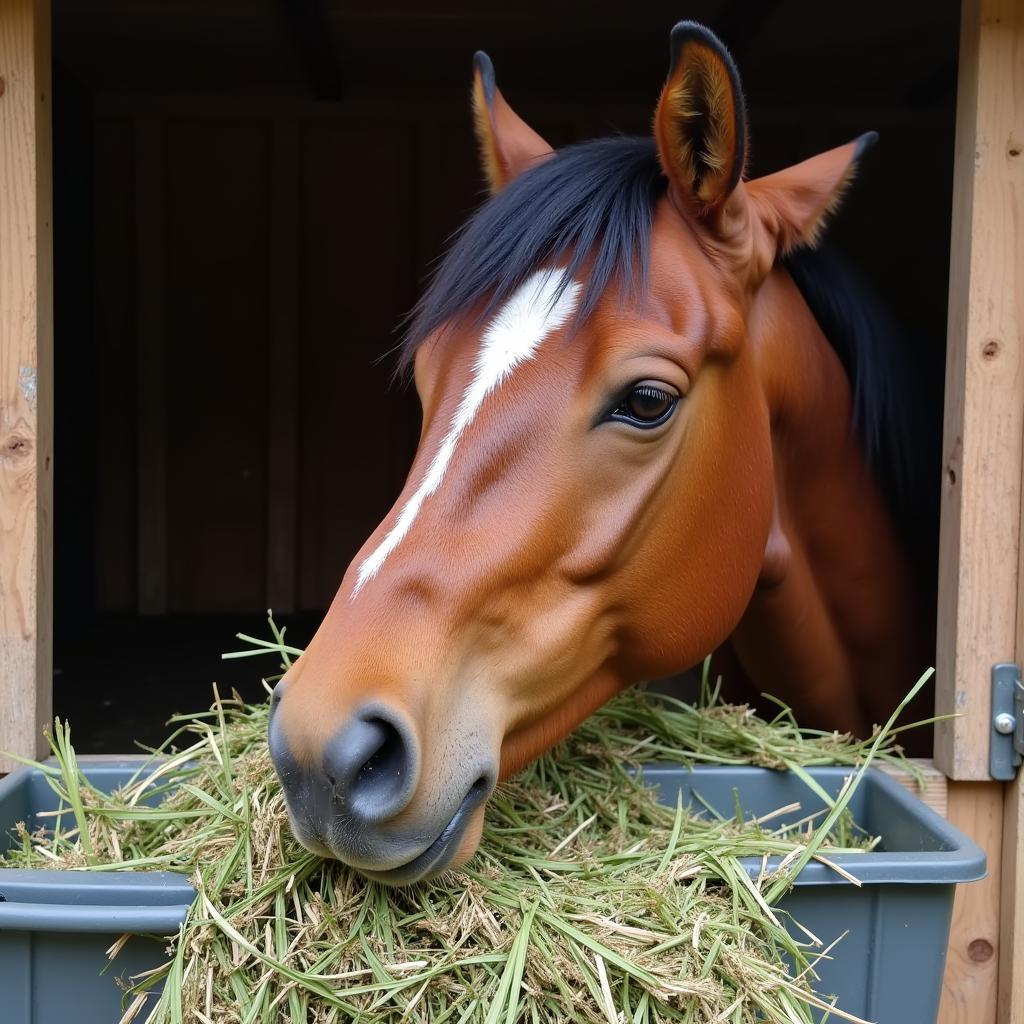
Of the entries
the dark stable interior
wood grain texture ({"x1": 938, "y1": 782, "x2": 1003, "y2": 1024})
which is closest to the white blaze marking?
wood grain texture ({"x1": 938, "y1": 782, "x2": 1003, "y2": 1024})

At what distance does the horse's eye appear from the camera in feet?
4.13

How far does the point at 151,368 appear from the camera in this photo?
5.65 metres

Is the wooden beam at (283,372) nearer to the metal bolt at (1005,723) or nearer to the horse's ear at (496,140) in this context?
the horse's ear at (496,140)

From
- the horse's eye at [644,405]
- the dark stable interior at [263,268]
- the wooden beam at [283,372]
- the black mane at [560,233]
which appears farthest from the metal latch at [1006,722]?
the wooden beam at [283,372]

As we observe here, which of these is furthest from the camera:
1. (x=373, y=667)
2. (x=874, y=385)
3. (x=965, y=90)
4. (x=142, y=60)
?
(x=142, y=60)

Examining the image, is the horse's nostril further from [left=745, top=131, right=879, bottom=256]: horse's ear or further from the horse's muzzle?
[left=745, top=131, right=879, bottom=256]: horse's ear

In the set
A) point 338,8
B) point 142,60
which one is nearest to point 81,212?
point 142,60

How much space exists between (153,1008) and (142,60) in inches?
189

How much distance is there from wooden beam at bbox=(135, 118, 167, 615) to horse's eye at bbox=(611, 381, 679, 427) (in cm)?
495

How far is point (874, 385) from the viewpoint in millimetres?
1868

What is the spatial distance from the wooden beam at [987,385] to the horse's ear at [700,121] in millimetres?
539

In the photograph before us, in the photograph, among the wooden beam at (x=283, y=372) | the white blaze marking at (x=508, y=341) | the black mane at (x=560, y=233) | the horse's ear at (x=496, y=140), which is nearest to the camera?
the white blaze marking at (x=508, y=341)

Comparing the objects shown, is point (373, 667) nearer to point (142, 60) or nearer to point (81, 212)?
point (142, 60)

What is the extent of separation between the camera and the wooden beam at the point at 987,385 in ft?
5.22
